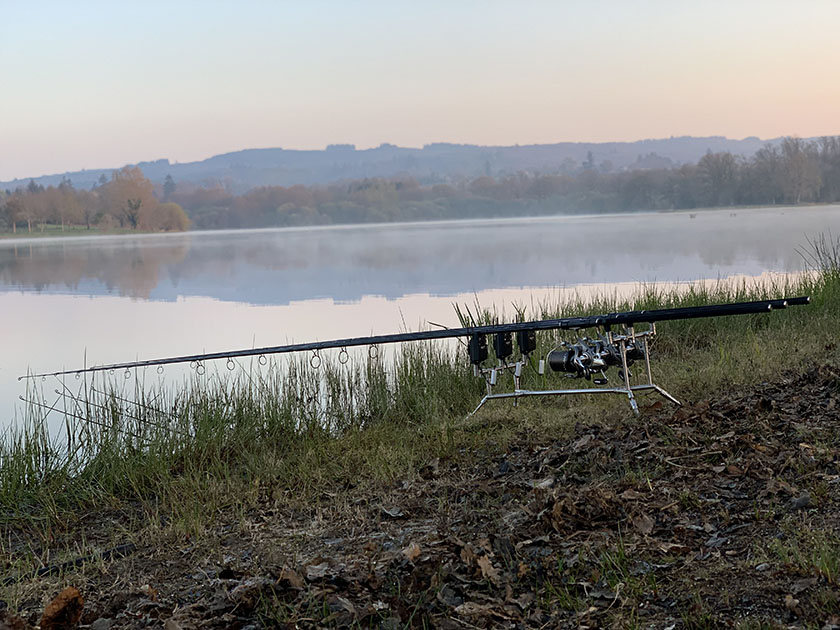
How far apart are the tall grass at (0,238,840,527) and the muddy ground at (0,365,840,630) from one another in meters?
0.97

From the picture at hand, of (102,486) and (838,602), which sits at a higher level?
(838,602)

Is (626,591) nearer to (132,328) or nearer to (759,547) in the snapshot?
(759,547)

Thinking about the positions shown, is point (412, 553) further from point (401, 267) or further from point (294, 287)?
point (401, 267)

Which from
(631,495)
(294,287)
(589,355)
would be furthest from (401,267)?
(631,495)

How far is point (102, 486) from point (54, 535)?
814 millimetres

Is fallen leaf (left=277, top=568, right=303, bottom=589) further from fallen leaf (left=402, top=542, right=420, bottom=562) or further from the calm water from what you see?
the calm water

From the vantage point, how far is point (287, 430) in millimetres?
8398

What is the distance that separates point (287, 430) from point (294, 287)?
68.0 feet

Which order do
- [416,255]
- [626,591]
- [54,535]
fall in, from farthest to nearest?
1. [416,255]
2. [54,535]
3. [626,591]

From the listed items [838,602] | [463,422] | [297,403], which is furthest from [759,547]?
[297,403]

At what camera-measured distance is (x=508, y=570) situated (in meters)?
3.80

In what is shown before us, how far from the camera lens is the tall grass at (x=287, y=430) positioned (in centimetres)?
672

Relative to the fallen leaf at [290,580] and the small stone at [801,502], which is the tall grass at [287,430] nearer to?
the fallen leaf at [290,580]

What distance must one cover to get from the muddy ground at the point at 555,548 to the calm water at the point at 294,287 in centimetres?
740
